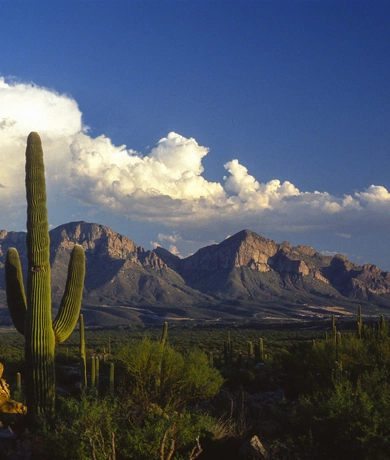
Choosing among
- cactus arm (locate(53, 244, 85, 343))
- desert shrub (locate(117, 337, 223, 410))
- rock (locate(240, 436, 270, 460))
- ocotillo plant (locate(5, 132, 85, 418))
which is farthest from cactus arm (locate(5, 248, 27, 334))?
rock (locate(240, 436, 270, 460))

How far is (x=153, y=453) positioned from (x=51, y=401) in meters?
4.76

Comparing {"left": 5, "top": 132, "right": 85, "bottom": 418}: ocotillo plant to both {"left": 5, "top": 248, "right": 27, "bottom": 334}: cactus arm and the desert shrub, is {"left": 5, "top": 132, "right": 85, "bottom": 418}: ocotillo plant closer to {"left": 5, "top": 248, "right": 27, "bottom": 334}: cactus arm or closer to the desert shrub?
{"left": 5, "top": 248, "right": 27, "bottom": 334}: cactus arm

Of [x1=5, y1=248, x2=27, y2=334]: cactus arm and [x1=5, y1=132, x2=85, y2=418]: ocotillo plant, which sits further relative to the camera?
[x1=5, y1=248, x2=27, y2=334]: cactus arm

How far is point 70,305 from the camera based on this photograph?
15.8m

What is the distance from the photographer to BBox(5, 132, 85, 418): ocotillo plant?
47.7 feet

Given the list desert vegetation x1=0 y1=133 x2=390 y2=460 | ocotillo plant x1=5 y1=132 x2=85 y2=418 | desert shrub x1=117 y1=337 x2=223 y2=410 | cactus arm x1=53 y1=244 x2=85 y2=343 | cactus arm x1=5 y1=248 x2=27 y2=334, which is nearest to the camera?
desert vegetation x1=0 y1=133 x2=390 y2=460

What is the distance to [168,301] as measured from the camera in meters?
200

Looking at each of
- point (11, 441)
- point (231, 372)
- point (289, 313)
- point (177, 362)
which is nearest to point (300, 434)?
point (11, 441)

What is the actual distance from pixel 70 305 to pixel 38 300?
121cm

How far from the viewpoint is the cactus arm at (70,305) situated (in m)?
15.5

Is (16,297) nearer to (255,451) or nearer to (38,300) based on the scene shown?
(38,300)

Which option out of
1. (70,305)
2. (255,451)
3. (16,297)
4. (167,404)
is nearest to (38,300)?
(70,305)

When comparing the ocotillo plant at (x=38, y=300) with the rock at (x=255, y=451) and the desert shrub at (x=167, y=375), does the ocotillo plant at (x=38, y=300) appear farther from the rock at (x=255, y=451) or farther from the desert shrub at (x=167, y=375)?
the rock at (x=255, y=451)

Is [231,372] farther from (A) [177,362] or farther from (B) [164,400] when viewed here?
(B) [164,400]
